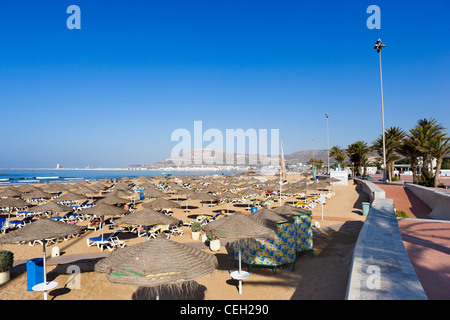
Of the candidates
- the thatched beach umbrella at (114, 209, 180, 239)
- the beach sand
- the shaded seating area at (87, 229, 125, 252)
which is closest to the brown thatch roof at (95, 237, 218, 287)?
the beach sand

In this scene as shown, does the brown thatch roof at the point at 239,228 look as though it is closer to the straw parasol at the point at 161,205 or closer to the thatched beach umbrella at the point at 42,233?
the thatched beach umbrella at the point at 42,233

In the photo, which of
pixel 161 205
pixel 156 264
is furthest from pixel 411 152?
pixel 156 264

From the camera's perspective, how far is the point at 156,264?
181 inches

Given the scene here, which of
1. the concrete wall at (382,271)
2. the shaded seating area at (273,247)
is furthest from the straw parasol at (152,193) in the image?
the concrete wall at (382,271)

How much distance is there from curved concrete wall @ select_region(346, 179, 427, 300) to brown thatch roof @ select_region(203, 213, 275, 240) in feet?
7.29

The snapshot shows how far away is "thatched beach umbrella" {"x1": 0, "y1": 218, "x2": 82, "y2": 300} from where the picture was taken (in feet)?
22.8

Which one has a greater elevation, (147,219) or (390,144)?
(390,144)

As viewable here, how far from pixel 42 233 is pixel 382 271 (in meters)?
8.09

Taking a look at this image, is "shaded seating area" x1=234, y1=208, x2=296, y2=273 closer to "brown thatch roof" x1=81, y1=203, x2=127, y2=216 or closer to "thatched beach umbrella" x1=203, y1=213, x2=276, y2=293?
"thatched beach umbrella" x1=203, y1=213, x2=276, y2=293

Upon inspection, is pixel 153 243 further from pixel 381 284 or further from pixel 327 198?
pixel 327 198

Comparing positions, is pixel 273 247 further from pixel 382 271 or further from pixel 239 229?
pixel 382 271

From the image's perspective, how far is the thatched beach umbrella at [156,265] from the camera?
4465mm

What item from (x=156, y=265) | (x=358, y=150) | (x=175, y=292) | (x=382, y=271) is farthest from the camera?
(x=358, y=150)
